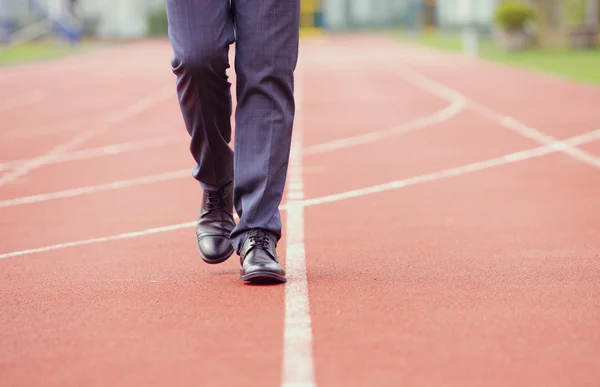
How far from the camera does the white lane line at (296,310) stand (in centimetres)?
355

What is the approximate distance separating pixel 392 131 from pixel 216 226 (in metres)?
7.74

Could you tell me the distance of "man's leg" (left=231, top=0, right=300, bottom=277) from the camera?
487 cm

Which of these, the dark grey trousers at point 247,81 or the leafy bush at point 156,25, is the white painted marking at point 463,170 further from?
the leafy bush at point 156,25

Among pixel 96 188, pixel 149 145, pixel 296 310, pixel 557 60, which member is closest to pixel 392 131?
pixel 149 145

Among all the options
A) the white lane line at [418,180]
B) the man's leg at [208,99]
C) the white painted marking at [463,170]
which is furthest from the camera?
the white painted marking at [463,170]

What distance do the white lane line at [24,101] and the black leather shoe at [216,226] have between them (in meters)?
12.5

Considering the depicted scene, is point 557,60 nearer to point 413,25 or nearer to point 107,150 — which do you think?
point 107,150

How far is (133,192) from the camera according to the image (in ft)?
27.5

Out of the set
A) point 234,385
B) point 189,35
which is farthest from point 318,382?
point 189,35

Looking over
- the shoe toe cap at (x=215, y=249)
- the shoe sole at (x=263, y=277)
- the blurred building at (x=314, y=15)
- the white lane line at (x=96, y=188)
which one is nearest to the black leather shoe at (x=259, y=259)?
the shoe sole at (x=263, y=277)

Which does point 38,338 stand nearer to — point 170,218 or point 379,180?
point 170,218

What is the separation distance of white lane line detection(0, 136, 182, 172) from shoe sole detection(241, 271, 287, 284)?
18.0ft

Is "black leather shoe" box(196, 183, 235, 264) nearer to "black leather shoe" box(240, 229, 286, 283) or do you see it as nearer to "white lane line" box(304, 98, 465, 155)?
"black leather shoe" box(240, 229, 286, 283)

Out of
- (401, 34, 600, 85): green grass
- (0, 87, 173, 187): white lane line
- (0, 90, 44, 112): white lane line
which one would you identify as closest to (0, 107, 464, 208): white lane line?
(0, 87, 173, 187): white lane line
